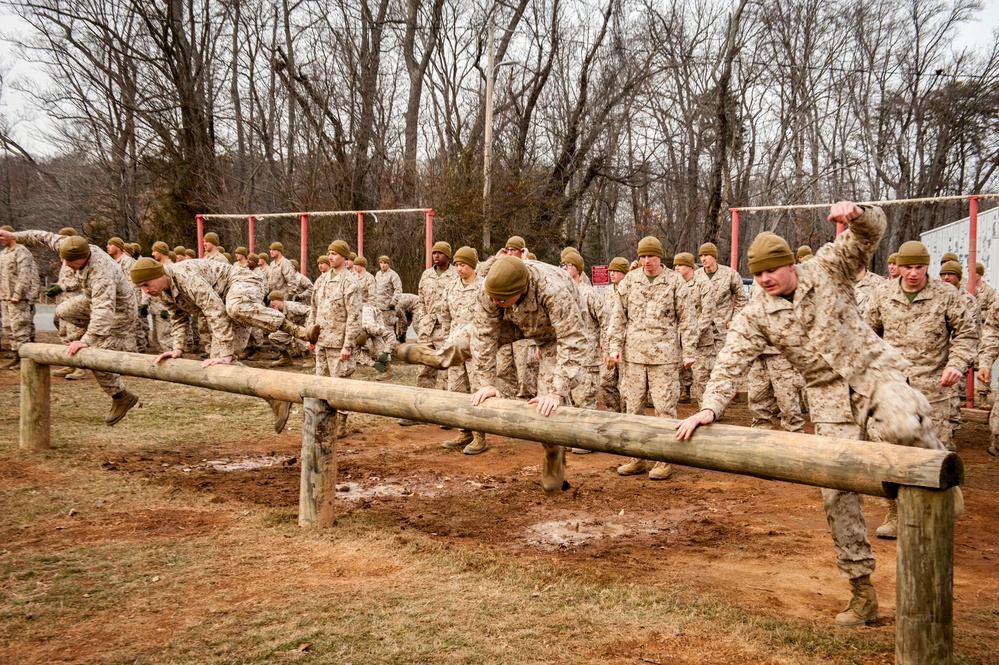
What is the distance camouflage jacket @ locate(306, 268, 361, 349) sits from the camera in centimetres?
930

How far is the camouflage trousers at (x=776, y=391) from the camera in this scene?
26.5ft

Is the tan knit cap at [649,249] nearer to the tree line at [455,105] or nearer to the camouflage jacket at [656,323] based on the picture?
the camouflage jacket at [656,323]

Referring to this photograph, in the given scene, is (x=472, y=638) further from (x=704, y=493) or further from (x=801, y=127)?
(x=801, y=127)

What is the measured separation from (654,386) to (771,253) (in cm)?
380

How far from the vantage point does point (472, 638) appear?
12.9 feet

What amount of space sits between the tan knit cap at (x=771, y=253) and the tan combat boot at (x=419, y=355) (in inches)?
133

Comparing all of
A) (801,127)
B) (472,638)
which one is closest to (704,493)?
(472,638)

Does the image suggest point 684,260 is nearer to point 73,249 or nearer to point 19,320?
point 73,249

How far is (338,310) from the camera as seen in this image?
9.47 m

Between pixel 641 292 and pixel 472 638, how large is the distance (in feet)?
15.6

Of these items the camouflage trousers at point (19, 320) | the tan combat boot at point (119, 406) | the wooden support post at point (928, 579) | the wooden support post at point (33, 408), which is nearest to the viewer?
the wooden support post at point (928, 579)

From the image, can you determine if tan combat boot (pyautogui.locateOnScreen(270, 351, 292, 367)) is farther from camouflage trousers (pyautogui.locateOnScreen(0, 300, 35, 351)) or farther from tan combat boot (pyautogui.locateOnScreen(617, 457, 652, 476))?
tan combat boot (pyautogui.locateOnScreen(617, 457, 652, 476))

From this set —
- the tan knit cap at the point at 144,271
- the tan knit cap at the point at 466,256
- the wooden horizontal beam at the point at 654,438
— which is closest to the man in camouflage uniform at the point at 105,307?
the tan knit cap at the point at 144,271

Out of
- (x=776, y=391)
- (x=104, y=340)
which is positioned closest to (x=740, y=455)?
(x=776, y=391)
